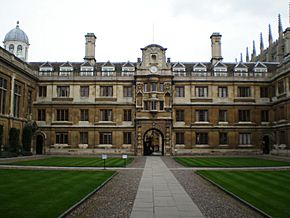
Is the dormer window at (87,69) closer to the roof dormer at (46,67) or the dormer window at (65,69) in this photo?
the dormer window at (65,69)

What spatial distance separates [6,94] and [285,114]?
3347 centimetres

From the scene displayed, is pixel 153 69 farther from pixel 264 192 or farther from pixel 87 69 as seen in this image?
pixel 264 192

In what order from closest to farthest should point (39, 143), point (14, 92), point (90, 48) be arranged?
point (14, 92), point (39, 143), point (90, 48)

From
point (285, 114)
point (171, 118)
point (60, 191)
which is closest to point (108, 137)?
point (171, 118)

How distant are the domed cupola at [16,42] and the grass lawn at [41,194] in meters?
44.9

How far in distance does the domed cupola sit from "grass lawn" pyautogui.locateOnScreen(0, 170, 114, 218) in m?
44.9

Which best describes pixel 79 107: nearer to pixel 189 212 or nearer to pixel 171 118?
pixel 171 118

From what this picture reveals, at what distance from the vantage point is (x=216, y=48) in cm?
5072

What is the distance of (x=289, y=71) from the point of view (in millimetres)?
38750

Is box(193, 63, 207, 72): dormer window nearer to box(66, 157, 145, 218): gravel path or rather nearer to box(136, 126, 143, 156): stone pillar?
box(136, 126, 143, 156): stone pillar

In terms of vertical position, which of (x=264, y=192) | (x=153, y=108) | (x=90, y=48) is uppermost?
(x=90, y=48)

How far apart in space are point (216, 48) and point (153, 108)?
15.2 meters

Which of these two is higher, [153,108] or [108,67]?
[108,67]

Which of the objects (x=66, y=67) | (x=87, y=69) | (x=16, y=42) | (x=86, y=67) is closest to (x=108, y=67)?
(x=87, y=69)
